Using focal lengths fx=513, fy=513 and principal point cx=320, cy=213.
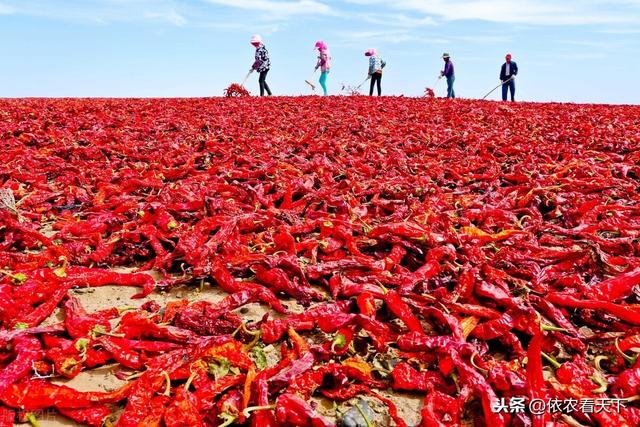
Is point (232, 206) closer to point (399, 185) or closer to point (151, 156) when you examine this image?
point (399, 185)

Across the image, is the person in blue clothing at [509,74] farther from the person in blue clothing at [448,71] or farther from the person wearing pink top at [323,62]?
the person wearing pink top at [323,62]

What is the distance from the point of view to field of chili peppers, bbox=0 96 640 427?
3168 mm

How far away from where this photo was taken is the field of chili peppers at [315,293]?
3168mm

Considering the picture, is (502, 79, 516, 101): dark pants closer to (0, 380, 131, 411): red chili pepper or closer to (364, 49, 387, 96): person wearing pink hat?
(364, 49, 387, 96): person wearing pink hat

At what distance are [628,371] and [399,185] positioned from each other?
4807mm

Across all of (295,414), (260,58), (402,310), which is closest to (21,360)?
(295,414)

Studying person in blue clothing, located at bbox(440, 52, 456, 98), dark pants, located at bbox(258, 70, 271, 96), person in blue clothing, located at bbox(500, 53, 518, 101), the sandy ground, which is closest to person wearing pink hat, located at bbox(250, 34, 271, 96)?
dark pants, located at bbox(258, 70, 271, 96)

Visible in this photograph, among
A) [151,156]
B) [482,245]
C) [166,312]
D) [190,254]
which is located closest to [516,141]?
[482,245]

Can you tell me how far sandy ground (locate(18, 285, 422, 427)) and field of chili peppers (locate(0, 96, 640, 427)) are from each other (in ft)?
0.05

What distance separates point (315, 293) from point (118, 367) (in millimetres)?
1693

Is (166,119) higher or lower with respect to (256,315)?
higher

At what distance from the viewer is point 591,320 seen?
4012 millimetres

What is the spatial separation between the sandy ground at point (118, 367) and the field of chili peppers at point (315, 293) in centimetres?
2

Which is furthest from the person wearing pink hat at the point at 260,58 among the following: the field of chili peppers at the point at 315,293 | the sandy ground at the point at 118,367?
the sandy ground at the point at 118,367
